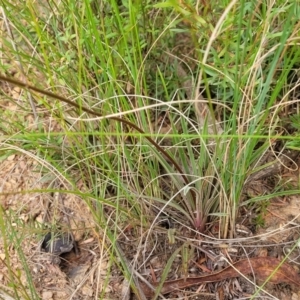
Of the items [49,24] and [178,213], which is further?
[49,24]

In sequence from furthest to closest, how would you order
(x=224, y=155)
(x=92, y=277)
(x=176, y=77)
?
(x=176, y=77), (x=92, y=277), (x=224, y=155)

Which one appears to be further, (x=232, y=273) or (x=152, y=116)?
(x=152, y=116)

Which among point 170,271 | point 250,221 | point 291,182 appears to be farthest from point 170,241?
point 291,182

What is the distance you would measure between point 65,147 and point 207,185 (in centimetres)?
40

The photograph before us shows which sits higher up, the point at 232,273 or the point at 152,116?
the point at 152,116

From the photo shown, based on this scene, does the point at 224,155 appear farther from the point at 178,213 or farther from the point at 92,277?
the point at 92,277

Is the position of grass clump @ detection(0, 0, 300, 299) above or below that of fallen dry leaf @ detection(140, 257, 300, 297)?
above

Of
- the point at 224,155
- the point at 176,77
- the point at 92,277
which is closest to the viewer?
the point at 224,155

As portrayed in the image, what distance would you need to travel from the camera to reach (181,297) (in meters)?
1.13

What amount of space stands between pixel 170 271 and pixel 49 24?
2.45 ft

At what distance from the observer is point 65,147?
49.6 inches

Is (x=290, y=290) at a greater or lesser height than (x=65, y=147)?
lesser

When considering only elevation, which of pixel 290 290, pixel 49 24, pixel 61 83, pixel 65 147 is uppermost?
pixel 49 24

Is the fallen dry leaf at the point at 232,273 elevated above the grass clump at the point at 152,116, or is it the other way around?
the grass clump at the point at 152,116
